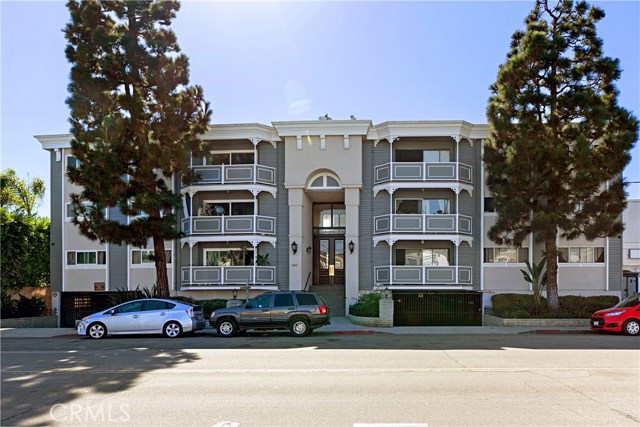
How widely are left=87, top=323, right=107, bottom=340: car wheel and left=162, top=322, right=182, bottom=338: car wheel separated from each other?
2.16 m

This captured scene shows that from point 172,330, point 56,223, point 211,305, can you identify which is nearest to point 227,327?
point 172,330

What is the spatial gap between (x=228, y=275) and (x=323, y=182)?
264 inches

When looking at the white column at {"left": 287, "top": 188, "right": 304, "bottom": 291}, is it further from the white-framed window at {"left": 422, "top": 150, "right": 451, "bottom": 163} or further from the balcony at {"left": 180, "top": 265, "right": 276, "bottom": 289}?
the white-framed window at {"left": 422, "top": 150, "right": 451, "bottom": 163}

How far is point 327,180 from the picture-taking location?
92.2 ft

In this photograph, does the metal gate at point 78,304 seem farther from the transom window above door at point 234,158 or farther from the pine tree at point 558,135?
the pine tree at point 558,135

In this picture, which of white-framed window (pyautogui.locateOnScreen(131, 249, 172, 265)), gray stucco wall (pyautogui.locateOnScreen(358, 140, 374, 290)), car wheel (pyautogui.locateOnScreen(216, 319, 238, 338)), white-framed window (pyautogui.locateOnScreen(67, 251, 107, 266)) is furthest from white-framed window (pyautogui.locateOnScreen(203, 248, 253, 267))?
car wheel (pyautogui.locateOnScreen(216, 319, 238, 338))

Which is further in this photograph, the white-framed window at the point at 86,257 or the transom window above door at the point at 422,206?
the white-framed window at the point at 86,257

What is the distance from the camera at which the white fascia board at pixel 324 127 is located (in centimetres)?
2694

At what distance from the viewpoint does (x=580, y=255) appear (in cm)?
2700

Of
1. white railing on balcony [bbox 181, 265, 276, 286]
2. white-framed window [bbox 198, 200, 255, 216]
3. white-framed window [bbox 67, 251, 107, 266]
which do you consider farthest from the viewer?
white-framed window [bbox 67, 251, 107, 266]

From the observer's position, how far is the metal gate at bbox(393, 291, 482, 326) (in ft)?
73.5

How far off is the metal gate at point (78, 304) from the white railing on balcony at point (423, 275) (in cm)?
1304

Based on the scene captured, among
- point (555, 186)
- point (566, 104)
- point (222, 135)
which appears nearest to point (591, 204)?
point (555, 186)

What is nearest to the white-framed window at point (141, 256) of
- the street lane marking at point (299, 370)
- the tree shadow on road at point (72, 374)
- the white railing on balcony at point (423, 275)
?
the tree shadow on road at point (72, 374)
